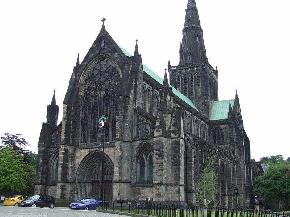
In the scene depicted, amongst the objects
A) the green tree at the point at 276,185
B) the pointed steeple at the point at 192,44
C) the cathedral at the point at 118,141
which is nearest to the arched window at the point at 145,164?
the cathedral at the point at 118,141

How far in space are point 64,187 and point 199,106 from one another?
110 feet

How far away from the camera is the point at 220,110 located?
75.4 m

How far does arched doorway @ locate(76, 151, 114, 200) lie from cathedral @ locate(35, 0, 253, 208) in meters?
0.11

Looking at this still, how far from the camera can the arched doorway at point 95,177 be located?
45.9 metres

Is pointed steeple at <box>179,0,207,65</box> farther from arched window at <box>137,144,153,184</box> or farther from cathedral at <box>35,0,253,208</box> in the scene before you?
arched window at <box>137,144,153,184</box>

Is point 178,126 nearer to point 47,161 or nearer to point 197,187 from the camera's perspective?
point 197,187

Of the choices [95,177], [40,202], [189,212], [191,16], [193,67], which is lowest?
[40,202]

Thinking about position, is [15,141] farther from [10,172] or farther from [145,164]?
[145,164]

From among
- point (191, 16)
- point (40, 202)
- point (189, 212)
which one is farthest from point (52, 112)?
point (191, 16)

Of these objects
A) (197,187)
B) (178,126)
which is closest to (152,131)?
(178,126)

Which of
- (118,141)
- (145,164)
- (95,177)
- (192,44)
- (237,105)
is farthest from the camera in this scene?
(237,105)

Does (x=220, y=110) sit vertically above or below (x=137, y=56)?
below

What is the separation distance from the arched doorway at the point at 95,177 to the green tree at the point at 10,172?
1372 centimetres

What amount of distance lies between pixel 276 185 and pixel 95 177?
100ft
